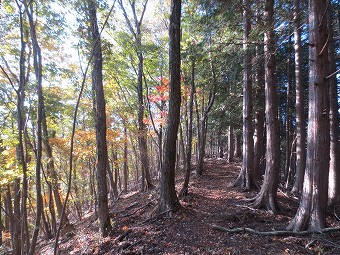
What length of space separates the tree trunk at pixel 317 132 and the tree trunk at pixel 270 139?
5.82ft

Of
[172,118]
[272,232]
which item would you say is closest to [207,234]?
[272,232]

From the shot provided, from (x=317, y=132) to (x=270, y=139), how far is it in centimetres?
235

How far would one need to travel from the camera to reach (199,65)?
10680 mm

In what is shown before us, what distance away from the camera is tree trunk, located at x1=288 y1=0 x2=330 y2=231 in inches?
184

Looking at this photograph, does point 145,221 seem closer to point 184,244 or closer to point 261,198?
point 184,244

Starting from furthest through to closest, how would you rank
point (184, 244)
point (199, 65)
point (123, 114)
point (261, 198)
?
1. point (123, 114)
2. point (199, 65)
3. point (261, 198)
4. point (184, 244)

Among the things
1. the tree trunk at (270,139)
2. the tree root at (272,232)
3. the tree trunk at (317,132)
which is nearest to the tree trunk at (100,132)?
the tree root at (272,232)

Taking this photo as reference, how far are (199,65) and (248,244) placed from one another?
8.29 m

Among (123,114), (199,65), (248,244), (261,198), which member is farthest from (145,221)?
(123,114)

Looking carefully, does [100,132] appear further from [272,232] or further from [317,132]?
[317,132]

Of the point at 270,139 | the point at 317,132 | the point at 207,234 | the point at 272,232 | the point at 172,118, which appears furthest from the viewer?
A: the point at 270,139

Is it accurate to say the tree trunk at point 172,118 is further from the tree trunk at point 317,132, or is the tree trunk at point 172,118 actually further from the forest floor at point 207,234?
the tree trunk at point 317,132

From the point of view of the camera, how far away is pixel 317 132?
469 centimetres

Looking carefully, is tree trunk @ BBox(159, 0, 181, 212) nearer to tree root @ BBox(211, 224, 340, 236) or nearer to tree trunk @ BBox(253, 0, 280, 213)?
tree root @ BBox(211, 224, 340, 236)
